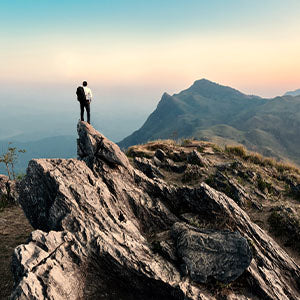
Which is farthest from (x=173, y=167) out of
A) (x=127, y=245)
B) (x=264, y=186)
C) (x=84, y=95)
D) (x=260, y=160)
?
(x=127, y=245)

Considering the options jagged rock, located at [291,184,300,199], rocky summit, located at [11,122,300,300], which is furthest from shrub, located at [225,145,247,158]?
rocky summit, located at [11,122,300,300]

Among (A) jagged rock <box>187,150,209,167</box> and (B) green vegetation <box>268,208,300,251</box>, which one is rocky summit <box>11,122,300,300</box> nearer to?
(B) green vegetation <box>268,208,300,251</box>

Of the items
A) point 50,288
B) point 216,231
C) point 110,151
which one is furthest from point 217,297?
point 110,151

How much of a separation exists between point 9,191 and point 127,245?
65.6 feet

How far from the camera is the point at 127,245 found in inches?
468

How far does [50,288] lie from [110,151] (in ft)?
34.6

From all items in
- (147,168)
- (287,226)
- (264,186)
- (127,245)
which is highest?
(127,245)

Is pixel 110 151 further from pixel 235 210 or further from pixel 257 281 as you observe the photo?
pixel 257 281

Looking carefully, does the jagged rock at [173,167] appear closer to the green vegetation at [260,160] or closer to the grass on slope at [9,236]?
the green vegetation at [260,160]

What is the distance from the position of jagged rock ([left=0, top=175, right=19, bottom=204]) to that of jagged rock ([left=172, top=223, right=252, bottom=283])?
20.7m

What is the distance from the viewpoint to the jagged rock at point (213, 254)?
37.5ft

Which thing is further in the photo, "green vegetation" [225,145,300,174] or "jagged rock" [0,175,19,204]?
"green vegetation" [225,145,300,174]

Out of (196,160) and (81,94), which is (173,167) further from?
(81,94)

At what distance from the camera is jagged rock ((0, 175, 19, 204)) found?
23859 mm
